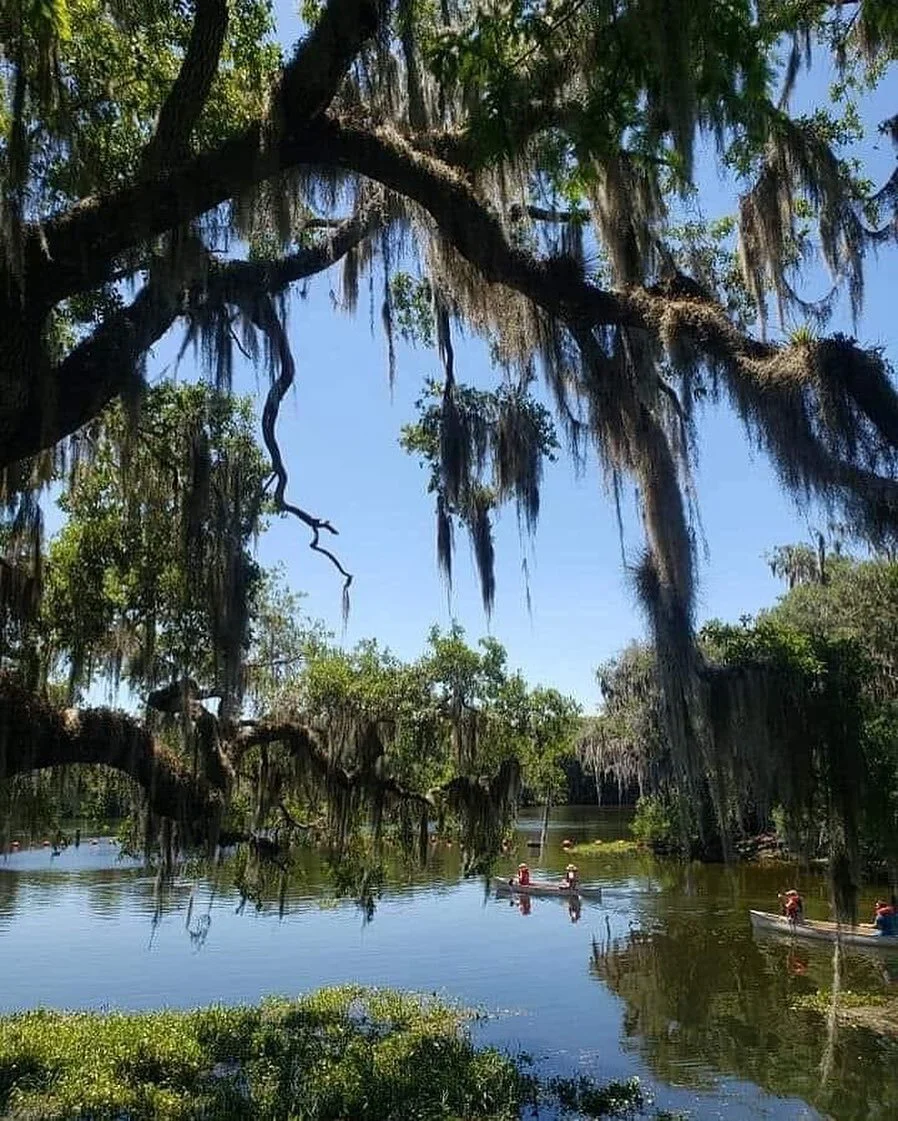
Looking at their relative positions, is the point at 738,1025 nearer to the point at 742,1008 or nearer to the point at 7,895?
the point at 742,1008

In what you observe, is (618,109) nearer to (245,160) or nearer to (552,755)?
(245,160)

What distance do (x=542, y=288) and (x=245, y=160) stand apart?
1.92 metres

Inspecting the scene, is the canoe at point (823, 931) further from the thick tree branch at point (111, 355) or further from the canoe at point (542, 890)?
the thick tree branch at point (111, 355)

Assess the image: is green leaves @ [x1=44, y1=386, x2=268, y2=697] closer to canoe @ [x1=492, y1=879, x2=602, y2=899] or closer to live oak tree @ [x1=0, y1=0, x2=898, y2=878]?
live oak tree @ [x1=0, y1=0, x2=898, y2=878]

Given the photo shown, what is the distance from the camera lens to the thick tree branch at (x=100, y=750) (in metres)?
6.56

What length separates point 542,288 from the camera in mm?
5988

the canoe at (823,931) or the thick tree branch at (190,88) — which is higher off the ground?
the thick tree branch at (190,88)

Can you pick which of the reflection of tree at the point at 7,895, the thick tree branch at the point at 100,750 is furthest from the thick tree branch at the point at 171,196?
the reflection of tree at the point at 7,895

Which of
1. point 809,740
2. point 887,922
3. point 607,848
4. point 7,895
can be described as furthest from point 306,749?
point 607,848

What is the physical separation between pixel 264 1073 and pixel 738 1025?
664 cm

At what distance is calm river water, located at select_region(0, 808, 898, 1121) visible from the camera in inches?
413

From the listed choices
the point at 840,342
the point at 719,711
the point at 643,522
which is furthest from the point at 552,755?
the point at 840,342

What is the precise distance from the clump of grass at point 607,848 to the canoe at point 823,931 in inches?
651

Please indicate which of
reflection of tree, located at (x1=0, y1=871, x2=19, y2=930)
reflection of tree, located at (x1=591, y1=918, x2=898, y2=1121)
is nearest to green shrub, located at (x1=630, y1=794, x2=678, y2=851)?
reflection of tree, located at (x1=591, y1=918, x2=898, y2=1121)
